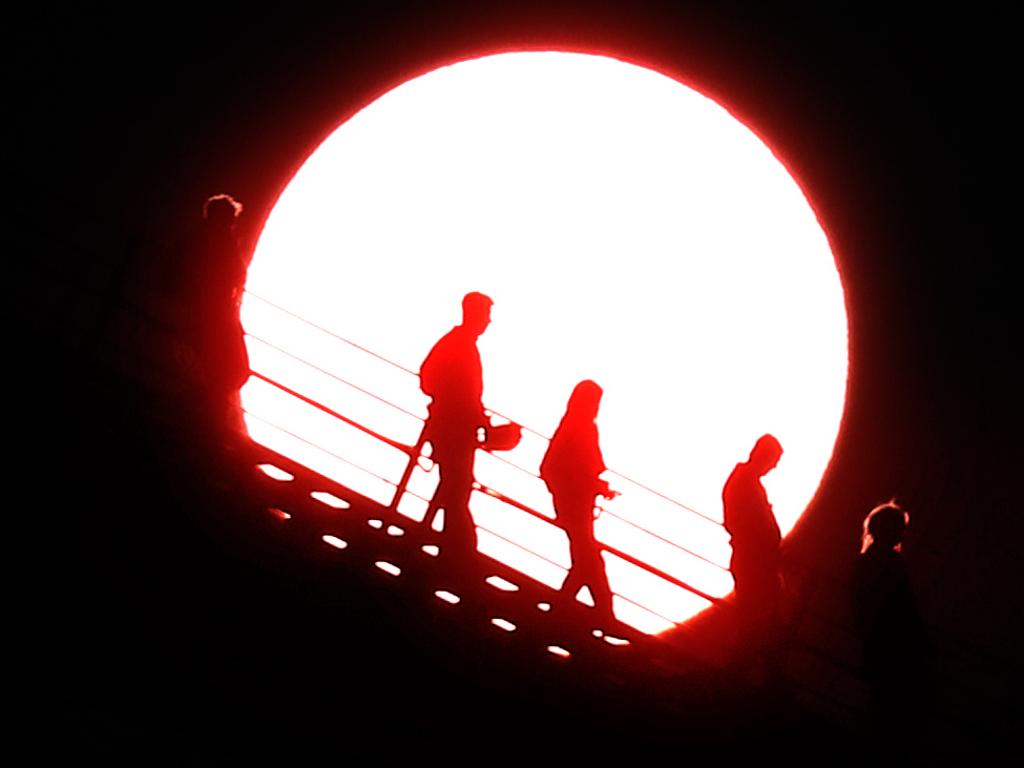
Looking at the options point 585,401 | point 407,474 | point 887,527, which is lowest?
point 407,474

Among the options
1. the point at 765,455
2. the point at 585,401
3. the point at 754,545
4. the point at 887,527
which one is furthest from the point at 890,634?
the point at 585,401

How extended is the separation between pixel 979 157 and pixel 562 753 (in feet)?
20.6

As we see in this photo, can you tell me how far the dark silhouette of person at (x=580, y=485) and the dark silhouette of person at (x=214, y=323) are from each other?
176 centimetres

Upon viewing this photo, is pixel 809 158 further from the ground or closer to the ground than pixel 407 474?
further from the ground

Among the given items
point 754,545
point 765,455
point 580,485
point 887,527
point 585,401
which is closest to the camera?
point 887,527

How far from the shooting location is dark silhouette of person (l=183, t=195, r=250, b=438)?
769 cm

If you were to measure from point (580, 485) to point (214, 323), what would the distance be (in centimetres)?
214

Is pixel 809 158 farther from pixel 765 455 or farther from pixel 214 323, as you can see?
pixel 214 323

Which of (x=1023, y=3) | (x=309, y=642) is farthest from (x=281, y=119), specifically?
(x=1023, y=3)

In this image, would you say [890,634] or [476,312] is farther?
[476,312]

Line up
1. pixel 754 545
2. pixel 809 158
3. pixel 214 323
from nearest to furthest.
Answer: pixel 214 323 < pixel 754 545 < pixel 809 158

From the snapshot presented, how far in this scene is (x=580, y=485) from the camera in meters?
8.09

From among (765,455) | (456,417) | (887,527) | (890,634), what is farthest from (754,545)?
(456,417)

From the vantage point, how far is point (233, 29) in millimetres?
11055
